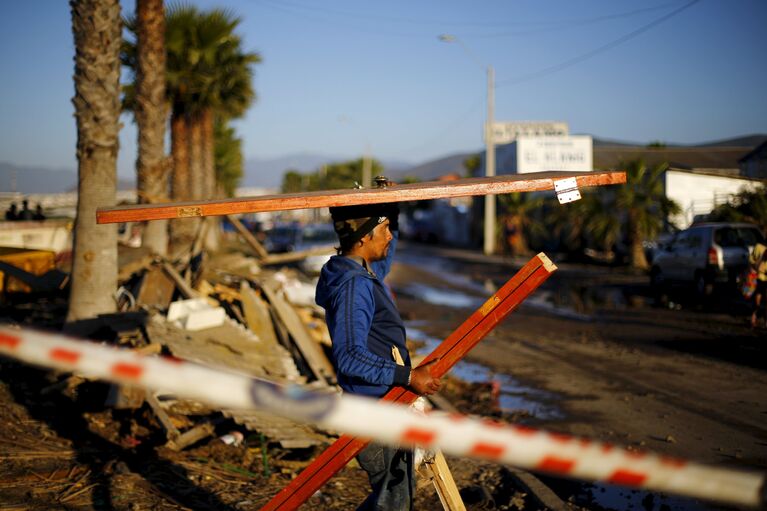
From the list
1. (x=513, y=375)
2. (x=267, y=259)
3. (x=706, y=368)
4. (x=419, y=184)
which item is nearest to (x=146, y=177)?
(x=267, y=259)

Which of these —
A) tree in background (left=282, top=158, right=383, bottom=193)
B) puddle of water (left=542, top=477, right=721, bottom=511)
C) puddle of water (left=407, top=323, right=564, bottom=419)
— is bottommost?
puddle of water (left=407, top=323, right=564, bottom=419)

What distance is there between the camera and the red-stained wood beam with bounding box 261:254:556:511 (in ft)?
9.65

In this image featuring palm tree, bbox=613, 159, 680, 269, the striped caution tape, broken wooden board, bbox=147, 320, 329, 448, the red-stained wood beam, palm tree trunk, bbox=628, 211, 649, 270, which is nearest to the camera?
the striped caution tape

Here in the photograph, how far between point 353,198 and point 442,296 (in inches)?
620

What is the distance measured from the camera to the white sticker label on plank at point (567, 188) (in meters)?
3.06

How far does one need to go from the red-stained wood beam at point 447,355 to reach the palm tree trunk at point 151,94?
11.1 meters

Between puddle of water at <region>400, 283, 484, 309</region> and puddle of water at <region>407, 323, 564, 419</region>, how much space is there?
625 cm

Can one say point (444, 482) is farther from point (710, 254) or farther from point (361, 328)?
point (710, 254)

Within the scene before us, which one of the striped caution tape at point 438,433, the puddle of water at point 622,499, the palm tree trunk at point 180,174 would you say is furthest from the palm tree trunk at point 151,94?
the striped caution tape at point 438,433

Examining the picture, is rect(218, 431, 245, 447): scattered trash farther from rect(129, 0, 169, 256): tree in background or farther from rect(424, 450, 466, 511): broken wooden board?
rect(129, 0, 169, 256): tree in background

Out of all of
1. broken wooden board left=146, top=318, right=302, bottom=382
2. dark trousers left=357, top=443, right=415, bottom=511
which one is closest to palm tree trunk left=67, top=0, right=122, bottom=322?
broken wooden board left=146, top=318, right=302, bottom=382

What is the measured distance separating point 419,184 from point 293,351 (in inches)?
211

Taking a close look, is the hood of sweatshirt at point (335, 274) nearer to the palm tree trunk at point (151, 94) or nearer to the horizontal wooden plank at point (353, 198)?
the horizontal wooden plank at point (353, 198)

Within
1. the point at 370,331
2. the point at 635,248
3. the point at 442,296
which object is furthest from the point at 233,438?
the point at 635,248
